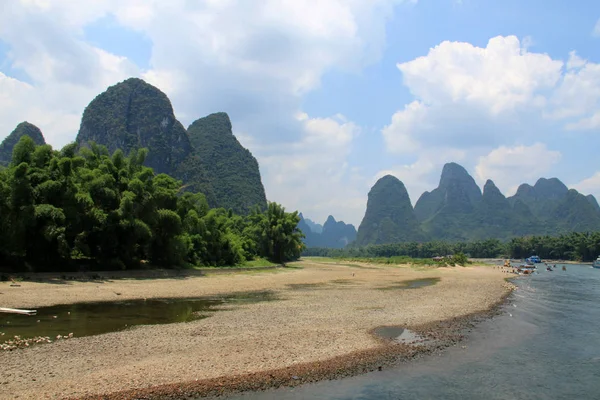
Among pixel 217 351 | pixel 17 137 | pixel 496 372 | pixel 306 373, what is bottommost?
pixel 496 372

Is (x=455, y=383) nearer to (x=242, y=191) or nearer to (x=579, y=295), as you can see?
(x=579, y=295)

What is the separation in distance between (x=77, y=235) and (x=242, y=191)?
156172mm

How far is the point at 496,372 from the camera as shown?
38.0ft

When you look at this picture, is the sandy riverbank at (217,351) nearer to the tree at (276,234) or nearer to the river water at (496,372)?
the river water at (496,372)

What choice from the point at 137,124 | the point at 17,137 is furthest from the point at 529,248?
the point at 17,137

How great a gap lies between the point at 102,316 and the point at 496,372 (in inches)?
603

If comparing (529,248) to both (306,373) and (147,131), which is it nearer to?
(306,373)

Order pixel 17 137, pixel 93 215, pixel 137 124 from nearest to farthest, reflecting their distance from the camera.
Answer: pixel 93 215
pixel 17 137
pixel 137 124

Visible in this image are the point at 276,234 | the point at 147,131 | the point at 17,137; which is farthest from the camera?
the point at 147,131

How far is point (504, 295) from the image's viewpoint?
29656 millimetres

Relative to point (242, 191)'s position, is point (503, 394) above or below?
below

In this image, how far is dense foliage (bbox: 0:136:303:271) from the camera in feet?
89.9

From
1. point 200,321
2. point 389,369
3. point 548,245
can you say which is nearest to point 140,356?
point 200,321

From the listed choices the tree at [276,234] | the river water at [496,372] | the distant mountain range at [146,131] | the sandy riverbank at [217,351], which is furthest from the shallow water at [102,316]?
the distant mountain range at [146,131]
